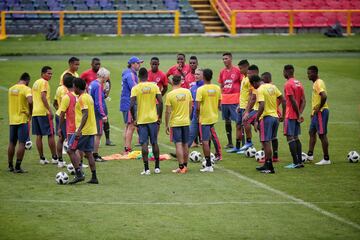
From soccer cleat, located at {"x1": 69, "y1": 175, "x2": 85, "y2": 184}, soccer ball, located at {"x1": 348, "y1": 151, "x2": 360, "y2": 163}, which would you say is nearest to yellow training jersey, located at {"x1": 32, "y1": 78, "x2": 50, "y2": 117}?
soccer cleat, located at {"x1": 69, "y1": 175, "x2": 85, "y2": 184}

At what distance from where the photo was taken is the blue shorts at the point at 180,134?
18.4 m

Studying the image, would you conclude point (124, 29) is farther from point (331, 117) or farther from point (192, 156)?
point (192, 156)

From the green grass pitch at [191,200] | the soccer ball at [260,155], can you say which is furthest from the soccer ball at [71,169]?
the soccer ball at [260,155]

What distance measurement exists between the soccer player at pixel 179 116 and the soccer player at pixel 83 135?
6.44ft

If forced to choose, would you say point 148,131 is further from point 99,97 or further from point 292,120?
point 292,120

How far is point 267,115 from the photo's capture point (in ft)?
61.2

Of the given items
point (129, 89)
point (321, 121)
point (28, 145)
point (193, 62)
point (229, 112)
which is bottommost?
point (28, 145)

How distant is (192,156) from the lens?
20031 millimetres

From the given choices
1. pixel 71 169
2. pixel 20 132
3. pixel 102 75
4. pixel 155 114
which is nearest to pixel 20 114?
pixel 20 132

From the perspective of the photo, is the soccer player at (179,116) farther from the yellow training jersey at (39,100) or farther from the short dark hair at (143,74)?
the yellow training jersey at (39,100)

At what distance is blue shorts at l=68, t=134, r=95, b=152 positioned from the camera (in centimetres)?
1713

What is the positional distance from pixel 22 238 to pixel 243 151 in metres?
9.25

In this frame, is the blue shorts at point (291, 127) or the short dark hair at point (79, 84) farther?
the blue shorts at point (291, 127)

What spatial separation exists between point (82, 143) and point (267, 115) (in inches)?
167
